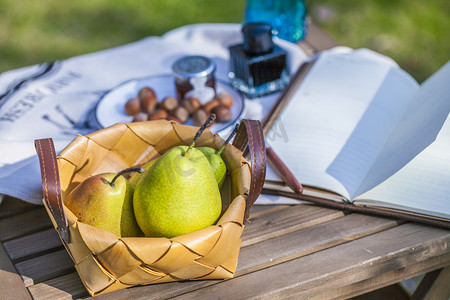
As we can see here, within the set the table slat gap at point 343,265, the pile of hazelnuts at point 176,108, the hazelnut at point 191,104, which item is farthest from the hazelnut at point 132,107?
the table slat gap at point 343,265

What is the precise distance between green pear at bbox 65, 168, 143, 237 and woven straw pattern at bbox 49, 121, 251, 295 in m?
0.04

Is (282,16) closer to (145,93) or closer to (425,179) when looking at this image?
(145,93)

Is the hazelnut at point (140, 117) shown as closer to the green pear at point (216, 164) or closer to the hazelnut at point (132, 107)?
the hazelnut at point (132, 107)

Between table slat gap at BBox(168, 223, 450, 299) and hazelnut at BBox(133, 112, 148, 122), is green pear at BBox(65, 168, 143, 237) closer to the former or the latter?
table slat gap at BBox(168, 223, 450, 299)

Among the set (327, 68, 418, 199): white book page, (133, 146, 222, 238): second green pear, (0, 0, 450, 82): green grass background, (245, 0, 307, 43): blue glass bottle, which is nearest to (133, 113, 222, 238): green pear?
(133, 146, 222, 238): second green pear

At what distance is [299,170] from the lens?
3.32ft

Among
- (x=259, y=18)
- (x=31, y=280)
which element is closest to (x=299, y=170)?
(x=31, y=280)

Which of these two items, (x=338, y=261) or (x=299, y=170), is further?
(x=299, y=170)

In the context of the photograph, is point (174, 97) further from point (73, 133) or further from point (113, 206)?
point (113, 206)

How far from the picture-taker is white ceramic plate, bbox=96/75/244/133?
118 centimetres

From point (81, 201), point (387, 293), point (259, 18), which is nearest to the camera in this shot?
point (81, 201)

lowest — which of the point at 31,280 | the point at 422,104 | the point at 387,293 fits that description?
the point at 387,293

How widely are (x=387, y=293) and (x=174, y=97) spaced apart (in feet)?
2.41

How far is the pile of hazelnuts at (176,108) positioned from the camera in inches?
45.4
